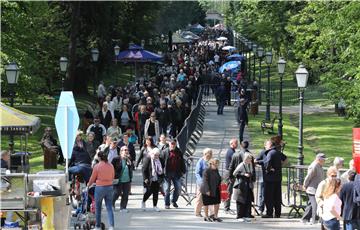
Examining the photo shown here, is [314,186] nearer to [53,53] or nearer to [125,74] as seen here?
[53,53]

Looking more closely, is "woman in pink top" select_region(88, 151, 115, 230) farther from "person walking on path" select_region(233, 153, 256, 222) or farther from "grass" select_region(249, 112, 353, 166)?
"grass" select_region(249, 112, 353, 166)

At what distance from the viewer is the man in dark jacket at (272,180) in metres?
20.1

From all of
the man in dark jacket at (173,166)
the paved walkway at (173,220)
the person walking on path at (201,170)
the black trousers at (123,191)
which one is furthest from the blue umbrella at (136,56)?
the person walking on path at (201,170)

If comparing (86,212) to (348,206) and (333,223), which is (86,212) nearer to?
(333,223)

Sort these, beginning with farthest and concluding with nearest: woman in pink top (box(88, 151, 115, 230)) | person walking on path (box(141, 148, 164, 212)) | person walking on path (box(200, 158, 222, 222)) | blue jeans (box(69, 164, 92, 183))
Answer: person walking on path (box(141, 148, 164, 212)) → person walking on path (box(200, 158, 222, 222)) → blue jeans (box(69, 164, 92, 183)) → woman in pink top (box(88, 151, 115, 230))

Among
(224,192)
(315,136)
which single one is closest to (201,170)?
(224,192)

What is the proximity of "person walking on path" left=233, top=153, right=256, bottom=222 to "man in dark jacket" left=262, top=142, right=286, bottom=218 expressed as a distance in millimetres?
508

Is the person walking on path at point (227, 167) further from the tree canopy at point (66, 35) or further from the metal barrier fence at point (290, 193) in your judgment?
the tree canopy at point (66, 35)

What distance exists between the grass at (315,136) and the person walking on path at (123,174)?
11.3 meters

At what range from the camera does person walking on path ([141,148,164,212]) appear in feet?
67.0

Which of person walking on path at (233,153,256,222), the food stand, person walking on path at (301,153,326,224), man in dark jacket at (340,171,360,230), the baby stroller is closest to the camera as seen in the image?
the food stand

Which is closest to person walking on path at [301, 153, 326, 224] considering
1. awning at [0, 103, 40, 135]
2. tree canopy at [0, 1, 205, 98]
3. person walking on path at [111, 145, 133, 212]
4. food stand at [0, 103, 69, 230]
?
person walking on path at [111, 145, 133, 212]

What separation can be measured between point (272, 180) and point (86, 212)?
14.3 feet

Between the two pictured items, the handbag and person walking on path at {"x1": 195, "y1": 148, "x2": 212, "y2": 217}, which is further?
the handbag
